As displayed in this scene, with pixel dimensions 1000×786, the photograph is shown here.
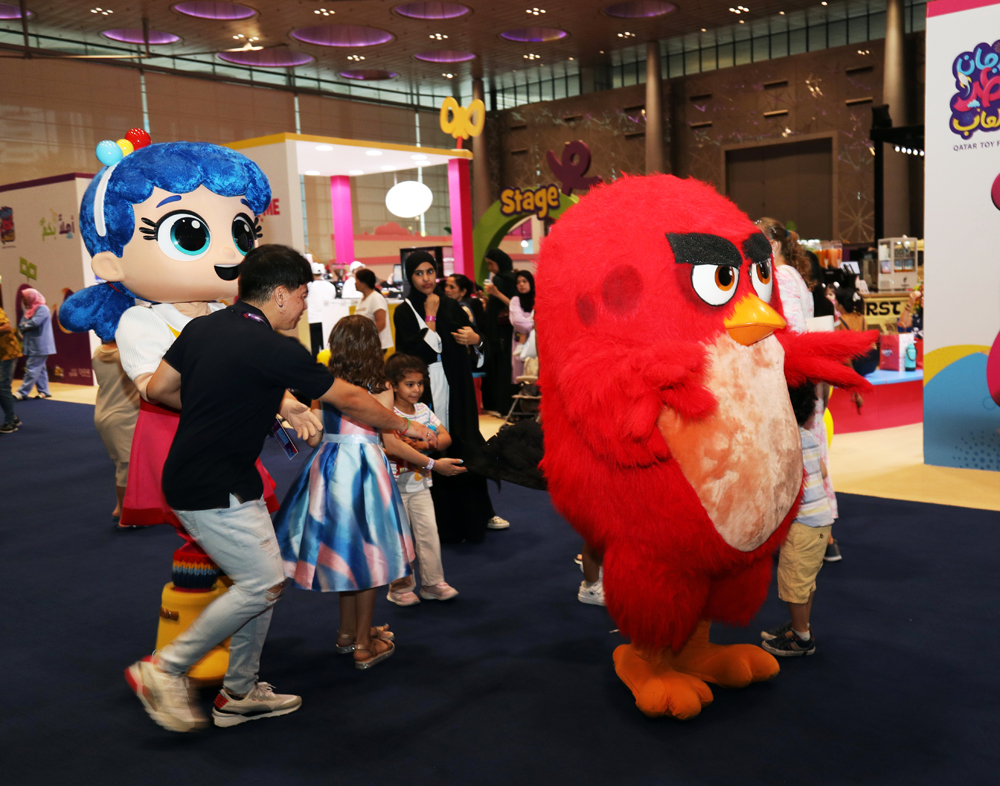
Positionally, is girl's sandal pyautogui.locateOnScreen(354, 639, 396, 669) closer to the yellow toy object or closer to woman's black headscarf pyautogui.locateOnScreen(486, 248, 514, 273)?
the yellow toy object

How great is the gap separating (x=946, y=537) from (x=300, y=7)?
13.6 metres

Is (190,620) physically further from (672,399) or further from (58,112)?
(58,112)

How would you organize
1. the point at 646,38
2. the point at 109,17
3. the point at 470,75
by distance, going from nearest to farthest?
the point at 109,17 < the point at 646,38 < the point at 470,75

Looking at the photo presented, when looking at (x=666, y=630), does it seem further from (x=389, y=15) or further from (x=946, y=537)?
(x=389, y=15)

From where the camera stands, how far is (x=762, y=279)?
7.61 ft

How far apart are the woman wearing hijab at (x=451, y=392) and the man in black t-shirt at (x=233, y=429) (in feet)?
5.90

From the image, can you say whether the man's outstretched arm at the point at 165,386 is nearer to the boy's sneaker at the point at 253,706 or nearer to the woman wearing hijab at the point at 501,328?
the boy's sneaker at the point at 253,706

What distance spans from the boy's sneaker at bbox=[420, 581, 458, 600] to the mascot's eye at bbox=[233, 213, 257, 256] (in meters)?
1.47

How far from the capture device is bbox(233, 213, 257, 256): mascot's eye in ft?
9.94

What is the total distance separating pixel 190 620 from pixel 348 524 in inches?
22.2

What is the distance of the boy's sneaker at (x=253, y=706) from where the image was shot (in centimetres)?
249

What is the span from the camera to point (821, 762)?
219cm

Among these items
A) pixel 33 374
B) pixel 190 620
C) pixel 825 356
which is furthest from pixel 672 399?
pixel 33 374

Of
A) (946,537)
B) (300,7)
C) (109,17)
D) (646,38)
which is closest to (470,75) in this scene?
(646,38)
